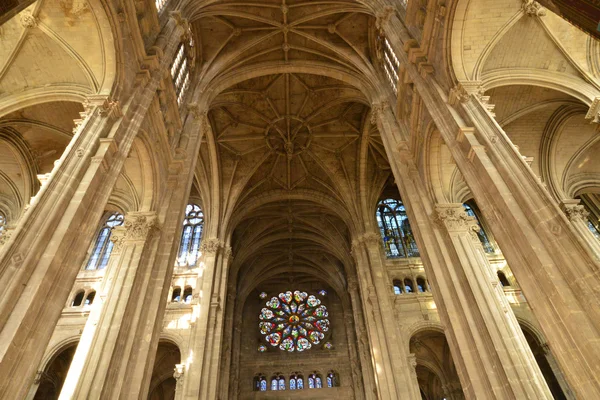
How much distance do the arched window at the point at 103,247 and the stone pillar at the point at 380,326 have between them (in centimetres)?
1276

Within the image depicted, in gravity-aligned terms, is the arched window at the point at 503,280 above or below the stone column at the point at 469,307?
above

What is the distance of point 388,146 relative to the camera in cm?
1452

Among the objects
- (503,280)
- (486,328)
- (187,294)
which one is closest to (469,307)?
(486,328)

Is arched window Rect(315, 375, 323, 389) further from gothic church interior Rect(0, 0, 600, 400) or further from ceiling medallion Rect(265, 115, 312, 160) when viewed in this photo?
ceiling medallion Rect(265, 115, 312, 160)

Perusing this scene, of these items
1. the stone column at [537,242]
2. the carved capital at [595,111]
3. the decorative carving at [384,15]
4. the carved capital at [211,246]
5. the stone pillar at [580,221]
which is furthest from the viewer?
the carved capital at [211,246]

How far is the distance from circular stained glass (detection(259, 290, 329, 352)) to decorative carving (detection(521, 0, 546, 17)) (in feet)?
75.0

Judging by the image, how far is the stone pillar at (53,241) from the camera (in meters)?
5.33

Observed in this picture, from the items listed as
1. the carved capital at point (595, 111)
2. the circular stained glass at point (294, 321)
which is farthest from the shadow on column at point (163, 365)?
the carved capital at point (595, 111)

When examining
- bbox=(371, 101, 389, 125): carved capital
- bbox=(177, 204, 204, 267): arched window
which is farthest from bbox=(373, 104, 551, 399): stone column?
bbox=(177, 204, 204, 267): arched window

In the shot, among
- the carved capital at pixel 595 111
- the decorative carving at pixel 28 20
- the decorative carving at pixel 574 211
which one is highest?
the decorative carving at pixel 28 20

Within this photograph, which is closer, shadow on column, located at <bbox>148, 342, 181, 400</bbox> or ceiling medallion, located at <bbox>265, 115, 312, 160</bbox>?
shadow on column, located at <bbox>148, 342, 181, 400</bbox>

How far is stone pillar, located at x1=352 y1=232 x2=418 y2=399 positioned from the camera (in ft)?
53.3

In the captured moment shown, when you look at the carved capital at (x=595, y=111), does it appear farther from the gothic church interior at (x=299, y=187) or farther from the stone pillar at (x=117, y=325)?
the stone pillar at (x=117, y=325)

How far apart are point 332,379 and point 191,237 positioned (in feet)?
41.7
